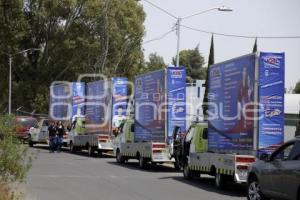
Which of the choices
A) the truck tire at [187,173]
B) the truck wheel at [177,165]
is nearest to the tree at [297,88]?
the truck wheel at [177,165]

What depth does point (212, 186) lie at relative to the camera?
18094mm

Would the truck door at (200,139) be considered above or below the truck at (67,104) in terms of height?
below

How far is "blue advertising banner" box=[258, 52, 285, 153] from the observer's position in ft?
52.7

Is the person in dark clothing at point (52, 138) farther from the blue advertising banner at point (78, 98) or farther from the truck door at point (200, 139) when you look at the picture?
the truck door at point (200, 139)

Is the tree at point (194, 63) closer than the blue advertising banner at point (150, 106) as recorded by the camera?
No

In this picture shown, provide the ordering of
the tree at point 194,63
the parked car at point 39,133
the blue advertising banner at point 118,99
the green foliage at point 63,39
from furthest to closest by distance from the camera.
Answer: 1. the tree at point 194,63
2. the green foliage at point 63,39
3. the parked car at point 39,133
4. the blue advertising banner at point 118,99

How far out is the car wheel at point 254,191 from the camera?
13242mm

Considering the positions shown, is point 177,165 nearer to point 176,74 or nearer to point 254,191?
point 176,74

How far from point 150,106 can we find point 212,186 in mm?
7250

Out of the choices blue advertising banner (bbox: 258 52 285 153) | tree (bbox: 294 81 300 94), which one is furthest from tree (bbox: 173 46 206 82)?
blue advertising banner (bbox: 258 52 285 153)

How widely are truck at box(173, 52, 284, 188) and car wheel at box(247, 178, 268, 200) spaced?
2.17 metres

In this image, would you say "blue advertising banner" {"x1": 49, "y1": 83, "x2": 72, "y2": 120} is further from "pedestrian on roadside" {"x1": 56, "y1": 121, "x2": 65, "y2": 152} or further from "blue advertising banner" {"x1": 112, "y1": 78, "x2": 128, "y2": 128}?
"blue advertising banner" {"x1": 112, "y1": 78, "x2": 128, "y2": 128}

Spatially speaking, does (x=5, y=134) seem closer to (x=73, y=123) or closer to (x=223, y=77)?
(x=223, y=77)

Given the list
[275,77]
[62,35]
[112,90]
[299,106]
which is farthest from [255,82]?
[62,35]
